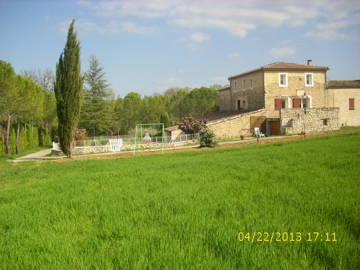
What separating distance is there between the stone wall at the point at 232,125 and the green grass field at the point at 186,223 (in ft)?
72.5

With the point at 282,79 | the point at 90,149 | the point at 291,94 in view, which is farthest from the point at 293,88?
the point at 90,149

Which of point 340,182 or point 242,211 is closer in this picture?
point 242,211

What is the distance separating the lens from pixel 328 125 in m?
29.6

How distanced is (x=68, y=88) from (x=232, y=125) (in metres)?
17.8

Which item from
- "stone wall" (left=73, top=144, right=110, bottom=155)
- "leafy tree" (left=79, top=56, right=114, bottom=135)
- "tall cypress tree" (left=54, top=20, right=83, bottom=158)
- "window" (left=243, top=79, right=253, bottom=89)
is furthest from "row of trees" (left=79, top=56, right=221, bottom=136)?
"tall cypress tree" (left=54, top=20, right=83, bottom=158)

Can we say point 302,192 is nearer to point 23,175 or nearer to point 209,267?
point 209,267

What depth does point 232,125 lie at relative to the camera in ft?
99.3

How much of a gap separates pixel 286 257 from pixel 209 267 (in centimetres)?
91

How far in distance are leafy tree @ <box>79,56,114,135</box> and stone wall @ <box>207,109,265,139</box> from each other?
17.7m

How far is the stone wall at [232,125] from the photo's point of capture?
29.6 metres

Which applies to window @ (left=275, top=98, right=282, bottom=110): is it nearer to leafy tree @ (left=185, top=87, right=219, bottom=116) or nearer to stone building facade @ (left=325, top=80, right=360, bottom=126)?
stone building facade @ (left=325, top=80, right=360, bottom=126)

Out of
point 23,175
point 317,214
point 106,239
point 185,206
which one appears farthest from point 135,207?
point 23,175

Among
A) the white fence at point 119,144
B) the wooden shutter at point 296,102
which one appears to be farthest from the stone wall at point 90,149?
the wooden shutter at point 296,102
